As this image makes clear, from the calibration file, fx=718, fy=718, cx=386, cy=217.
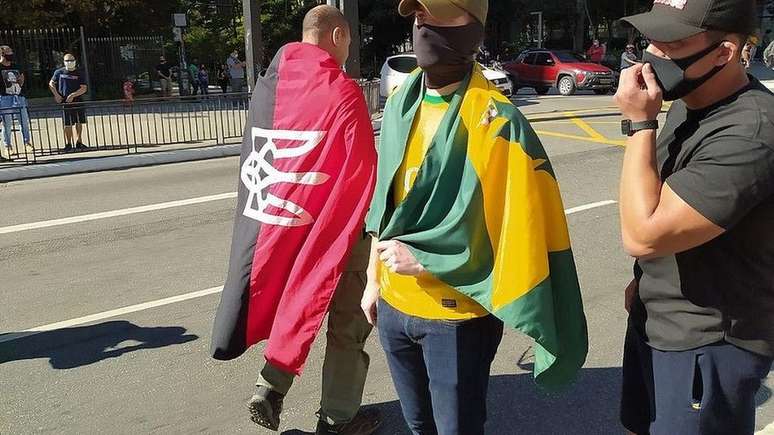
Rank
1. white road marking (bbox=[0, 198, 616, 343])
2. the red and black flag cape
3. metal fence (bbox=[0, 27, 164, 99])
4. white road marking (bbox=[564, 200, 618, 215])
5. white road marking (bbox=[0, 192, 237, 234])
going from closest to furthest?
the red and black flag cape
white road marking (bbox=[0, 198, 616, 343])
white road marking (bbox=[0, 192, 237, 234])
white road marking (bbox=[564, 200, 618, 215])
metal fence (bbox=[0, 27, 164, 99])

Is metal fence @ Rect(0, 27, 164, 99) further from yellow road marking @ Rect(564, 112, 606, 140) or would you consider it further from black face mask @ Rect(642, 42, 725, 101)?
black face mask @ Rect(642, 42, 725, 101)

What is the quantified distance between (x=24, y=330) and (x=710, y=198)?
15.3ft

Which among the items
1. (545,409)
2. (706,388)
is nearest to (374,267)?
(706,388)

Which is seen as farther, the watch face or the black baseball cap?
the watch face

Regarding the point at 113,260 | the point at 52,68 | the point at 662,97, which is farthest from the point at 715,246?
the point at 52,68

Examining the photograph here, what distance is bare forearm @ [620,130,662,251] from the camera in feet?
6.02

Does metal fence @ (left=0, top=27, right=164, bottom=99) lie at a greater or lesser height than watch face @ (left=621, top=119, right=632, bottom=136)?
lesser

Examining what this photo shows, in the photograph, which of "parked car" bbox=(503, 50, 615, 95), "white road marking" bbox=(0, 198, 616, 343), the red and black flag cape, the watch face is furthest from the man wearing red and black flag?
"parked car" bbox=(503, 50, 615, 95)

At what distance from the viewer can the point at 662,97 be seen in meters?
1.90

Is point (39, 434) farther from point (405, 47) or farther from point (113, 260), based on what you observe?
point (405, 47)

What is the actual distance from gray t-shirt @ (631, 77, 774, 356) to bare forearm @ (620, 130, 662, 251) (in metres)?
0.05

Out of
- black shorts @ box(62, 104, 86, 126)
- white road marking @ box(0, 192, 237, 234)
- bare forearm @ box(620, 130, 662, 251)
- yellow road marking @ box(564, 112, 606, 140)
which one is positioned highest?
bare forearm @ box(620, 130, 662, 251)

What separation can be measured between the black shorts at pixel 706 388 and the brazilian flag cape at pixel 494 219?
1.10 ft

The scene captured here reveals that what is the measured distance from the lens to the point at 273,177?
122 inches
